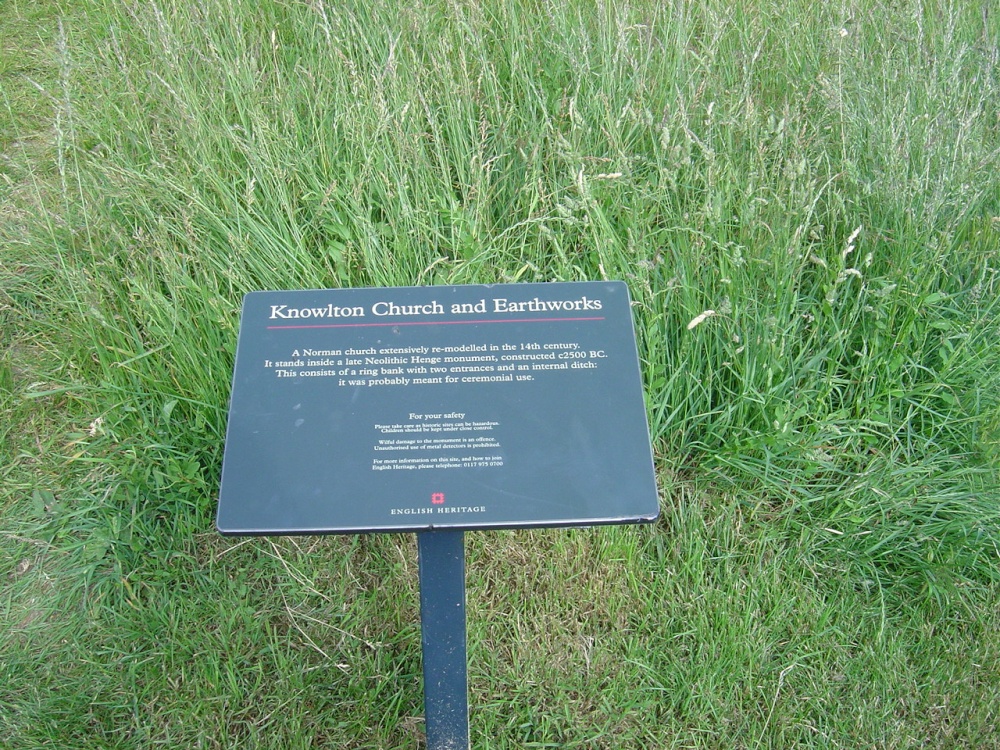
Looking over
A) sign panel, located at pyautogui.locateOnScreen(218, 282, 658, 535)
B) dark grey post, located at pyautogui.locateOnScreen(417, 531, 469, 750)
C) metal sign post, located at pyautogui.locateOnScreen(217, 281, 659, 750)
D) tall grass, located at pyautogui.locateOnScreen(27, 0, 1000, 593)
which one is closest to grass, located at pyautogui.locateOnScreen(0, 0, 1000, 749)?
tall grass, located at pyautogui.locateOnScreen(27, 0, 1000, 593)

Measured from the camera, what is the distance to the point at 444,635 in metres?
1.69

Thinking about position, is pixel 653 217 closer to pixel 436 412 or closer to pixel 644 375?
pixel 644 375

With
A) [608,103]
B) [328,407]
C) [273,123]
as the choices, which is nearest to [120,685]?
[328,407]

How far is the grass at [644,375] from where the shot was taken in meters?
2.17

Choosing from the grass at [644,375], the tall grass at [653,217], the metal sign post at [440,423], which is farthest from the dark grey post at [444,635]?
the tall grass at [653,217]

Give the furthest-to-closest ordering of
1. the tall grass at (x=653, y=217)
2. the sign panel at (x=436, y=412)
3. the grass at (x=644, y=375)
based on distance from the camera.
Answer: the tall grass at (x=653, y=217)
the grass at (x=644, y=375)
the sign panel at (x=436, y=412)

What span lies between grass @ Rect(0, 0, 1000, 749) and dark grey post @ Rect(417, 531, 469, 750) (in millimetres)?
361

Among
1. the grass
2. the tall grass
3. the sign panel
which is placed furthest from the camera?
the tall grass

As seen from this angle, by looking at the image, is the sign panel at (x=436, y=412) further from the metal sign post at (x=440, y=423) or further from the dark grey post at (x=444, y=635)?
the dark grey post at (x=444, y=635)

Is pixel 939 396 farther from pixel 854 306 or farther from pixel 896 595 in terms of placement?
pixel 896 595

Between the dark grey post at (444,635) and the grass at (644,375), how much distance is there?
0.36 m

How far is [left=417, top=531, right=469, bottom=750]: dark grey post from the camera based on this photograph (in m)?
1.63

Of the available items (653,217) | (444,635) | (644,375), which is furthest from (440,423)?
(653,217)

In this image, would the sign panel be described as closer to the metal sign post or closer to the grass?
the metal sign post
